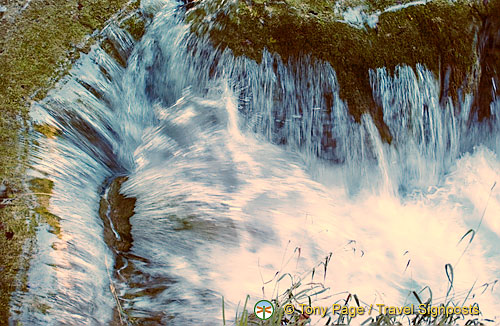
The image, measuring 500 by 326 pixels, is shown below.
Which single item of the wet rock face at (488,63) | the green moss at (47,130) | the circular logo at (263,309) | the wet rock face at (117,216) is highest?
the wet rock face at (488,63)

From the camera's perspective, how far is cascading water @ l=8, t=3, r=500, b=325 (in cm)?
322

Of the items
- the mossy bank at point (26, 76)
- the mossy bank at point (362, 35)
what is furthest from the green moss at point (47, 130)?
the mossy bank at point (362, 35)

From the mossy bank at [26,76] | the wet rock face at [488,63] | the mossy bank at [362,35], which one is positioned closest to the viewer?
A: the mossy bank at [26,76]

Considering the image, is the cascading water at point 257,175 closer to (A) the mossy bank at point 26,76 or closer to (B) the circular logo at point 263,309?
(A) the mossy bank at point 26,76

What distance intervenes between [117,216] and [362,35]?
2228mm

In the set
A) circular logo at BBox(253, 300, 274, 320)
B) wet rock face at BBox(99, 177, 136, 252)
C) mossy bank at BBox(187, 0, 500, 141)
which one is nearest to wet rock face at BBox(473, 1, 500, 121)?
mossy bank at BBox(187, 0, 500, 141)

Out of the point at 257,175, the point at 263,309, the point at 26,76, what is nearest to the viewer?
the point at 263,309

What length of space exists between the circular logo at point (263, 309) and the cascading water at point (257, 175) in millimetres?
304

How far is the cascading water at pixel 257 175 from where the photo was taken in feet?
10.6

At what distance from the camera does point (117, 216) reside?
334 centimetres

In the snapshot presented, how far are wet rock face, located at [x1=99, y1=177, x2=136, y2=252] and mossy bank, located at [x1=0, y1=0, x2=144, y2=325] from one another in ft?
1.30

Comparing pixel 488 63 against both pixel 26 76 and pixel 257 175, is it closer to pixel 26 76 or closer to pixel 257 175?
pixel 257 175

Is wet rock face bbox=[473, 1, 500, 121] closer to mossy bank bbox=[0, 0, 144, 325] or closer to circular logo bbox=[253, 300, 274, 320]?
circular logo bbox=[253, 300, 274, 320]

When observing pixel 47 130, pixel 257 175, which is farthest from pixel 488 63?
pixel 47 130
